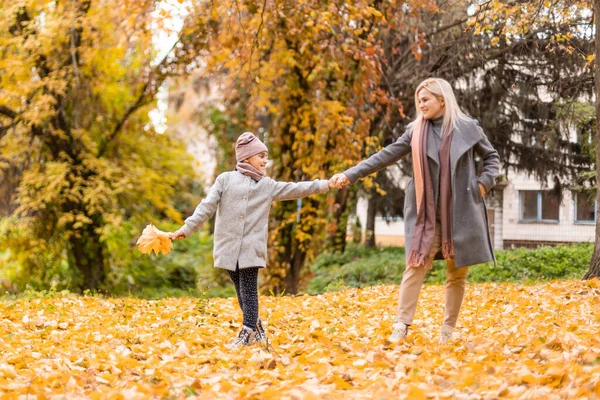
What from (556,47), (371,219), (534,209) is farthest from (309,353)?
(534,209)

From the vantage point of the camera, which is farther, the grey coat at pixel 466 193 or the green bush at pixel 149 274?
the green bush at pixel 149 274

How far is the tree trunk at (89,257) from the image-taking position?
15.8 m

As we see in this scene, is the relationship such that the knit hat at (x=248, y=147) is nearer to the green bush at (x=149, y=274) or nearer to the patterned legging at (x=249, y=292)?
the patterned legging at (x=249, y=292)

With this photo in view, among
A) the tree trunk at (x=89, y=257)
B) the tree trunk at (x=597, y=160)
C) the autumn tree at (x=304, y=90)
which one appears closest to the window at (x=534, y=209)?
the autumn tree at (x=304, y=90)

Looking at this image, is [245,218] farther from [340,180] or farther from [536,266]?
[536,266]

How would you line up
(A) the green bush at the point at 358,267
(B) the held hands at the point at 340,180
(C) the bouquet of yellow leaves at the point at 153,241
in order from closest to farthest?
1. (C) the bouquet of yellow leaves at the point at 153,241
2. (B) the held hands at the point at 340,180
3. (A) the green bush at the point at 358,267

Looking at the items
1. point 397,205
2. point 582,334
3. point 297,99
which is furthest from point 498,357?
point 397,205

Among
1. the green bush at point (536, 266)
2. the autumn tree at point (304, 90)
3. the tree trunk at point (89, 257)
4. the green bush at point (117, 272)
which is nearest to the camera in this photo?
the autumn tree at point (304, 90)

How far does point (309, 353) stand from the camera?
5.17 metres

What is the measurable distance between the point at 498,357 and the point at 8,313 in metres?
5.58

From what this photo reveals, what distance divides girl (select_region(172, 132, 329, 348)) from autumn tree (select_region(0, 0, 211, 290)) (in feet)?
27.1

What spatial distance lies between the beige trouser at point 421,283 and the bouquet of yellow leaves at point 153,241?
178cm

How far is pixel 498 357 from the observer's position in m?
4.46

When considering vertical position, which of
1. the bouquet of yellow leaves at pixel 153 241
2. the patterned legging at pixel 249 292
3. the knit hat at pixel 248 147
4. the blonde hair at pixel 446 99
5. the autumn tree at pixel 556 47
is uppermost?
the autumn tree at pixel 556 47
